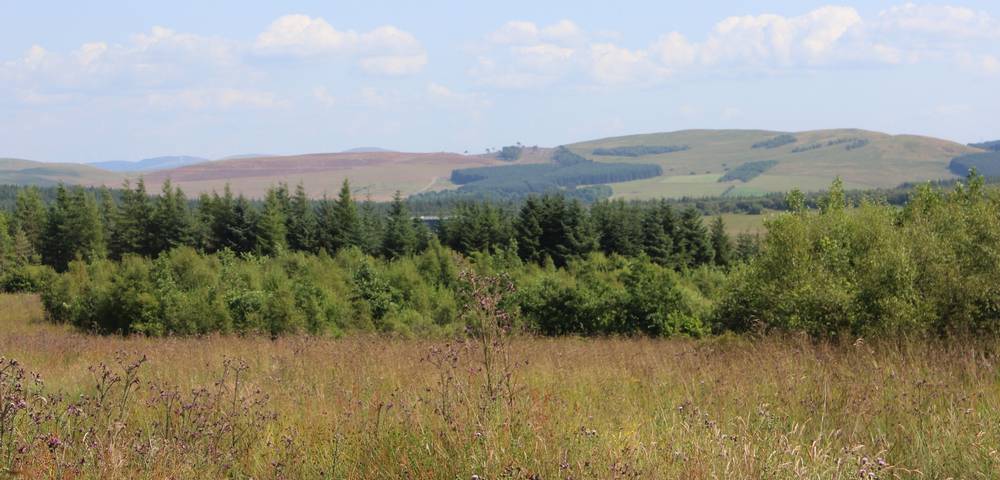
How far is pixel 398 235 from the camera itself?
61562 mm

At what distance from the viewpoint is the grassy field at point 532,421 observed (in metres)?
4.27

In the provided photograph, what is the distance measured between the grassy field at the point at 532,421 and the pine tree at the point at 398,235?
5265cm

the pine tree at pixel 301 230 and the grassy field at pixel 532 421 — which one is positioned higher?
the grassy field at pixel 532 421

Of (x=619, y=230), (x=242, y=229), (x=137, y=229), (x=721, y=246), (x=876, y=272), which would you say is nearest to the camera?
(x=876, y=272)

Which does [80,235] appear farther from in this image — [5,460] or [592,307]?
[5,460]

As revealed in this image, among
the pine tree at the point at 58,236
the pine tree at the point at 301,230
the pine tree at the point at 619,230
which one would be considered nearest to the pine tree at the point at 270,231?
the pine tree at the point at 301,230

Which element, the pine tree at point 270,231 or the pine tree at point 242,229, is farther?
the pine tree at point 242,229

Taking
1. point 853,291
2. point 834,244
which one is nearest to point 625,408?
point 853,291

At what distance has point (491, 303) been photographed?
534 centimetres

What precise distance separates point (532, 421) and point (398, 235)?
57.5 m

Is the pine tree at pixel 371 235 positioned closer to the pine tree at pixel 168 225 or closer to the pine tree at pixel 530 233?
the pine tree at pixel 530 233

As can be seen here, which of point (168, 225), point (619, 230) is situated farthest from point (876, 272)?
point (168, 225)

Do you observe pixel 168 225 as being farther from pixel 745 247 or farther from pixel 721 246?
pixel 745 247

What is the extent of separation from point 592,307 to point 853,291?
36.0 feet
